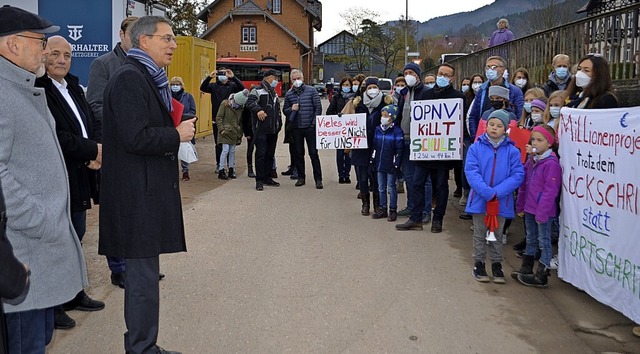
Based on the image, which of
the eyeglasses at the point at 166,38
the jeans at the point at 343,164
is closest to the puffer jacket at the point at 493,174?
the eyeglasses at the point at 166,38

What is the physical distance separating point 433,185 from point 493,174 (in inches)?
91.2

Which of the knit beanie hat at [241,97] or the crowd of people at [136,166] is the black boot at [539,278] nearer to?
the crowd of people at [136,166]

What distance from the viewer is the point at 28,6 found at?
11.6 m

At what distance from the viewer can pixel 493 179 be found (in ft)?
20.2

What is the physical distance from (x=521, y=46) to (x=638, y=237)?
1020 cm

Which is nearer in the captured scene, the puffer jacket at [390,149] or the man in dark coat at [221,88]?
the puffer jacket at [390,149]

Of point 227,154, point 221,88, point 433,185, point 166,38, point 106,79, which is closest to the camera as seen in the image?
point 166,38

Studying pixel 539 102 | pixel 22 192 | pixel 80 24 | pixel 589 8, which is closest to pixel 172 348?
pixel 22 192

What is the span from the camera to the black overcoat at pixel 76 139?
4652 mm

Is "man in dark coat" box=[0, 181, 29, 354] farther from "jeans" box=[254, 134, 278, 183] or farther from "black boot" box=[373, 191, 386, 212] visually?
"jeans" box=[254, 134, 278, 183]

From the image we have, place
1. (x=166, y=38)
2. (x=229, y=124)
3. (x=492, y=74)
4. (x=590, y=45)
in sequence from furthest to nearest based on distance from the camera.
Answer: (x=229, y=124)
(x=590, y=45)
(x=492, y=74)
(x=166, y=38)

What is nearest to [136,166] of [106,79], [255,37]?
[106,79]

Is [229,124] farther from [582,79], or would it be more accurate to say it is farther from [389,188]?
[582,79]

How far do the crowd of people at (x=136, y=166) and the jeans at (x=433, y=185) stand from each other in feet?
0.05
